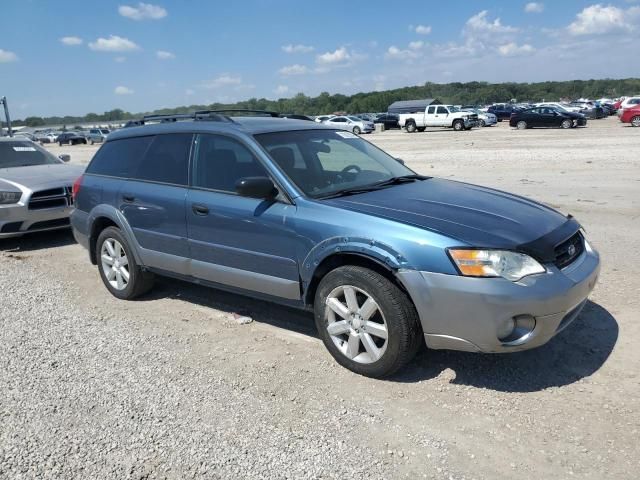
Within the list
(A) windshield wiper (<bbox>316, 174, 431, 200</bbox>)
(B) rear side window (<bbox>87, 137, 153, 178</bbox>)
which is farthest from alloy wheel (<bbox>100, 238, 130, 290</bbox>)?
(A) windshield wiper (<bbox>316, 174, 431, 200</bbox>)

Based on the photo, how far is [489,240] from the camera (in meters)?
3.44

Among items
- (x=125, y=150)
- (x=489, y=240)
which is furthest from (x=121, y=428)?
(x=125, y=150)

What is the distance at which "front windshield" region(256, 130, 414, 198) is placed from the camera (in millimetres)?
4379

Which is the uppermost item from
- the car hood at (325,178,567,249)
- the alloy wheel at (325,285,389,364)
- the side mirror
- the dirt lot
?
the side mirror

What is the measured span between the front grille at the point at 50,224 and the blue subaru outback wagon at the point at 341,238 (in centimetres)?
291

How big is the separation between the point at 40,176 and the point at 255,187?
591 cm

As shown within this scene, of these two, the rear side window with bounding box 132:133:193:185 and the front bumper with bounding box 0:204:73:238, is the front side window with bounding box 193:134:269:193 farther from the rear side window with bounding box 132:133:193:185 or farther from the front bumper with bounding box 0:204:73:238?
the front bumper with bounding box 0:204:73:238

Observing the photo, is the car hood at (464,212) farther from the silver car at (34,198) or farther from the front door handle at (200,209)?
the silver car at (34,198)

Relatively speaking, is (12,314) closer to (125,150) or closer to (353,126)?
(125,150)

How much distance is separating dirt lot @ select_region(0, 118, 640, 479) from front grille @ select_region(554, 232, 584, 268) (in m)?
0.73

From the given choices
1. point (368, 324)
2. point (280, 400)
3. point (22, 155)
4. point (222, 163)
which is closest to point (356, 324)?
point (368, 324)

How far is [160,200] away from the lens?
16.5 ft

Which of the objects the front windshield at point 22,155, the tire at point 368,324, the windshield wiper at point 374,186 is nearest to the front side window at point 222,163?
the windshield wiper at point 374,186

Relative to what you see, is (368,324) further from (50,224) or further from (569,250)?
(50,224)
